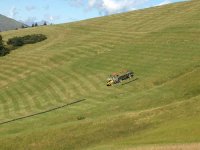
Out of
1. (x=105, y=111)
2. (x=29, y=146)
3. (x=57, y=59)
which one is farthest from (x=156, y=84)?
(x=57, y=59)

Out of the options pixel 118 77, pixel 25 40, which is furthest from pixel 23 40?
pixel 118 77

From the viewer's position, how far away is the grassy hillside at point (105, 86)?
41.2 m

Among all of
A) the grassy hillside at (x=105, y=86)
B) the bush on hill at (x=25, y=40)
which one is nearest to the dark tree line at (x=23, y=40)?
the bush on hill at (x=25, y=40)

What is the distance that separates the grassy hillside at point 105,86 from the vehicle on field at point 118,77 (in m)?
1.49

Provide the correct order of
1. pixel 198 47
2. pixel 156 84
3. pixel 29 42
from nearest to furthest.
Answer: pixel 156 84 < pixel 198 47 < pixel 29 42

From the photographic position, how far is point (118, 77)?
238 ft

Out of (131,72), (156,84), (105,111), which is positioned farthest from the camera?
(131,72)

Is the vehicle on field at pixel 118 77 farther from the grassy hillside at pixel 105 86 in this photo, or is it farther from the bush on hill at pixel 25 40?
the bush on hill at pixel 25 40

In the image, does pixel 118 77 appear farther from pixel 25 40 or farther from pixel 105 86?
pixel 25 40

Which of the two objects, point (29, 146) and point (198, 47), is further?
point (198, 47)

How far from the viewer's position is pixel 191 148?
29.6m

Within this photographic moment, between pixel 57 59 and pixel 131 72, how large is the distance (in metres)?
28.8

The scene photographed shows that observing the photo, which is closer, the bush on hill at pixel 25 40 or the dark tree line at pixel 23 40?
the dark tree line at pixel 23 40

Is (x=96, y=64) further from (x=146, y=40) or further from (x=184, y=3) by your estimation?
(x=184, y=3)
